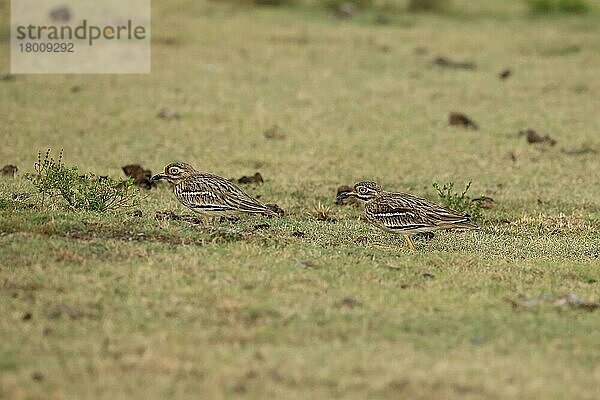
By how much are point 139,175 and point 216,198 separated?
3741 mm

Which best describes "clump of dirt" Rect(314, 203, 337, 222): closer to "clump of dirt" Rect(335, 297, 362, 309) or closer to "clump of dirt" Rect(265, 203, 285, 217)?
"clump of dirt" Rect(265, 203, 285, 217)

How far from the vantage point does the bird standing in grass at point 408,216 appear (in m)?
11.6

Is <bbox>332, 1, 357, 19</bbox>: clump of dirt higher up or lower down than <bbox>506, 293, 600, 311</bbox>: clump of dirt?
higher up

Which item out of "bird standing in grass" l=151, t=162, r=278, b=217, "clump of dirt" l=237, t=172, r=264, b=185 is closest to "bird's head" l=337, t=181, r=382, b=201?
"bird standing in grass" l=151, t=162, r=278, b=217

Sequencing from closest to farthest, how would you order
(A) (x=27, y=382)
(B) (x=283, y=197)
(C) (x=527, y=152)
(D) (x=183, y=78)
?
(A) (x=27, y=382) < (B) (x=283, y=197) < (C) (x=527, y=152) < (D) (x=183, y=78)

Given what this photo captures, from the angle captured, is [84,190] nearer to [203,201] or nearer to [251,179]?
[203,201]

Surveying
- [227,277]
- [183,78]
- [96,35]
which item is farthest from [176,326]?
[96,35]

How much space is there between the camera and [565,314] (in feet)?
31.1

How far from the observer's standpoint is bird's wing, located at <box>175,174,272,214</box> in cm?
1206

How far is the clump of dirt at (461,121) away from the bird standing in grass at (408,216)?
8337mm

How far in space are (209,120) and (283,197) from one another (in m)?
5.41

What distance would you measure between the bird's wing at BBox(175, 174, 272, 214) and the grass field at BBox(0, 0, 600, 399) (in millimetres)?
311

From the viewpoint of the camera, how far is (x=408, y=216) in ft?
38.2

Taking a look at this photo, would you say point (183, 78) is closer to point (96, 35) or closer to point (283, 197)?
point (96, 35)
